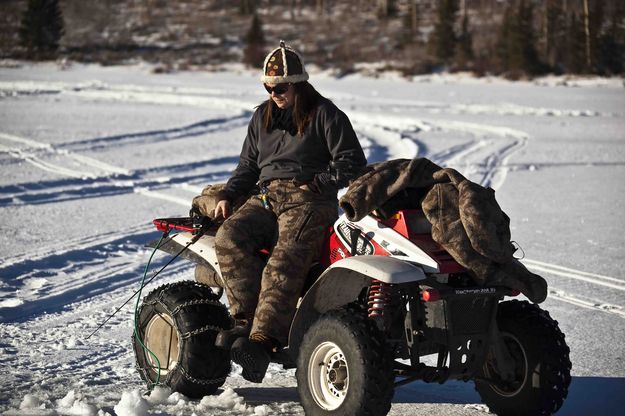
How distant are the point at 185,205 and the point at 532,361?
7.09 meters

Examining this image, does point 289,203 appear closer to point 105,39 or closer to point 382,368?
point 382,368

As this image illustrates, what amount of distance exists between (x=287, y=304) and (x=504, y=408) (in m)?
1.18

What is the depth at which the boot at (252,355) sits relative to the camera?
4273mm

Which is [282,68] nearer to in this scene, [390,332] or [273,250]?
[273,250]

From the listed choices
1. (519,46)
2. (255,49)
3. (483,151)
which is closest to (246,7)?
(255,49)

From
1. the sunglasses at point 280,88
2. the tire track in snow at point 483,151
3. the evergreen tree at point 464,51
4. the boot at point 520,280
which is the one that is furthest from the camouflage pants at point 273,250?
the evergreen tree at point 464,51

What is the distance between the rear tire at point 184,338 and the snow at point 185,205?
0.37 ft

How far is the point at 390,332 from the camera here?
163 inches

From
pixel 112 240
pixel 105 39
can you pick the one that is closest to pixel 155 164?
pixel 112 240

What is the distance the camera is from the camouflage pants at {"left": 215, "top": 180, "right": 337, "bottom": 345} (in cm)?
439

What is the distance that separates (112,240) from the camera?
885cm

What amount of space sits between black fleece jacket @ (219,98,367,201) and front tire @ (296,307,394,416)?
827 millimetres

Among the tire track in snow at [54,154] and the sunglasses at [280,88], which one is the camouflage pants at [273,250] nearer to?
the sunglasses at [280,88]

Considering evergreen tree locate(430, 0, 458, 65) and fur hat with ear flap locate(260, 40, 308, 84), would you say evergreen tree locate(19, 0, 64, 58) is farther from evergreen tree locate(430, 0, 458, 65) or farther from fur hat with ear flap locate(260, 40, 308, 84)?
fur hat with ear flap locate(260, 40, 308, 84)
